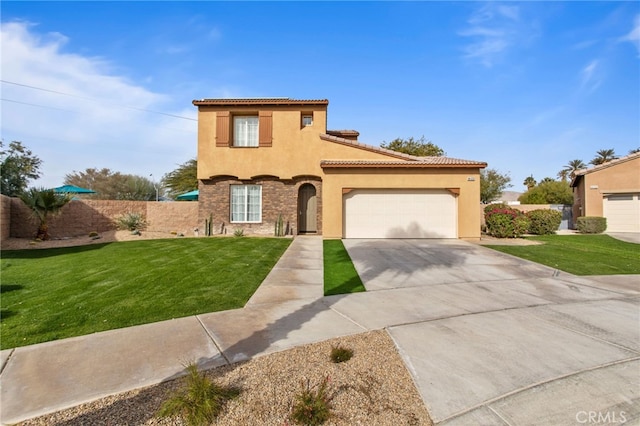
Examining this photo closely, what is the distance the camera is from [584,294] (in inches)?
248

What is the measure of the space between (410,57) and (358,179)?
6.55 metres

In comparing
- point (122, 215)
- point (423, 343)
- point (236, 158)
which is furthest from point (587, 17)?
point (122, 215)

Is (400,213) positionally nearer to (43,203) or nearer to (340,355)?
(340,355)

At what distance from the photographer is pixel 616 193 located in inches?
751

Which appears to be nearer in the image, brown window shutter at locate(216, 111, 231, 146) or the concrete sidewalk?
the concrete sidewalk

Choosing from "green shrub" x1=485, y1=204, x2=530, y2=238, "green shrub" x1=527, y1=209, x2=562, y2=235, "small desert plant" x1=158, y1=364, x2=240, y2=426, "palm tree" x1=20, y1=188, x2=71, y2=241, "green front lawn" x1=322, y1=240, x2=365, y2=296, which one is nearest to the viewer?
"small desert plant" x1=158, y1=364, x2=240, y2=426

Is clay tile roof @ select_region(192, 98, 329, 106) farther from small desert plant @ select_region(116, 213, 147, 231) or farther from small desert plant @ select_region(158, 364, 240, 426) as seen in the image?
small desert plant @ select_region(158, 364, 240, 426)

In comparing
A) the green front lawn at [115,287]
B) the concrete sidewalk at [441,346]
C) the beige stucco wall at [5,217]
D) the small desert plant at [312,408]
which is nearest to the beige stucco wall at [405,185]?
the green front lawn at [115,287]

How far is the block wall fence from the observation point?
47.9 feet

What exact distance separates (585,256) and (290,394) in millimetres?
12491

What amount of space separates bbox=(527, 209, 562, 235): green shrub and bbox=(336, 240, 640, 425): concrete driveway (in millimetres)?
10976

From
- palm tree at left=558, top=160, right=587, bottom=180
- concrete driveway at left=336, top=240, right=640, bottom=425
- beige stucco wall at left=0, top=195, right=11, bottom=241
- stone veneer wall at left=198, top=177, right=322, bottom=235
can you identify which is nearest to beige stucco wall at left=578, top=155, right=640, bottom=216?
concrete driveway at left=336, top=240, right=640, bottom=425

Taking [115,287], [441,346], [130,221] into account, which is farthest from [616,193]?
[130,221]

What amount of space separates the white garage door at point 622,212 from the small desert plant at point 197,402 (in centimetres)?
2541
